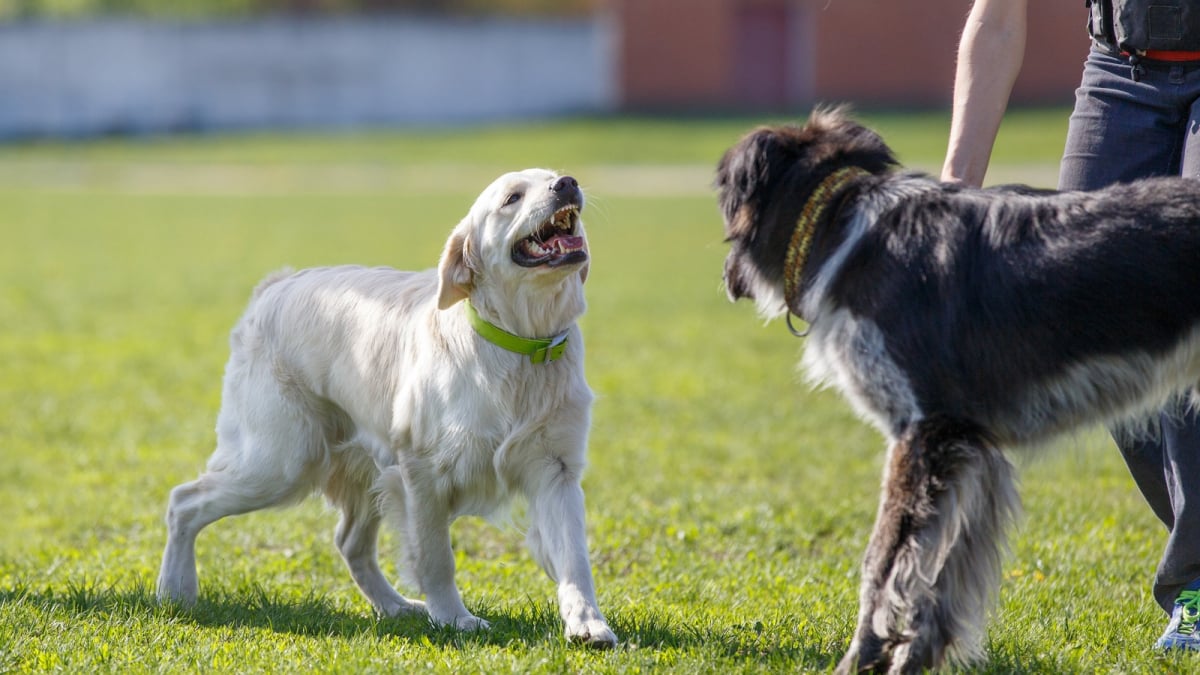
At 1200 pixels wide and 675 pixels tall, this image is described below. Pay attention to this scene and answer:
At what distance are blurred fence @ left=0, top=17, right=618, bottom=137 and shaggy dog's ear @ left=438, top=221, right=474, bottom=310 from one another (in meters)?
47.1

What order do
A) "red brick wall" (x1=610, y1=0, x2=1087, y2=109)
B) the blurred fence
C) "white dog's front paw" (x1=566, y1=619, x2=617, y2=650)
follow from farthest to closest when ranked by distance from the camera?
1. "red brick wall" (x1=610, y1=0, x2=1087, y2=109)
2. the blurred fence
3. "white dog's front paw" (x1=566, y1=619, x2=617, y2=650)

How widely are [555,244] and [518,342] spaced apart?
0.38m

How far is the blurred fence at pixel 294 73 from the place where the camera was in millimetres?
47938

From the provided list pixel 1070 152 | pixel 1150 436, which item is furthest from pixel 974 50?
pixel 1150 436

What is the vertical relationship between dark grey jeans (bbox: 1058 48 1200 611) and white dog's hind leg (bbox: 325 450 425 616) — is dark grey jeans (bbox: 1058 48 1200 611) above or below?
above

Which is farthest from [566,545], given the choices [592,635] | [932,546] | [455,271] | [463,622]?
[932,546]

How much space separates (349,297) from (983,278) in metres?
2.58

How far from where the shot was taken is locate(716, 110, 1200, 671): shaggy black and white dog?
3.88m

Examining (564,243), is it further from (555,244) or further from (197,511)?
(197,511)

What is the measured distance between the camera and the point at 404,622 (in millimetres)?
5109

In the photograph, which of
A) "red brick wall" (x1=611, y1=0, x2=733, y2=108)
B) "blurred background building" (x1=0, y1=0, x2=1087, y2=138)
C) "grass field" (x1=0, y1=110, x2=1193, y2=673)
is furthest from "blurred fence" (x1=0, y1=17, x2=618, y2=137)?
"grass field" (x1=0, y1=110, x2=1193, y2=673)

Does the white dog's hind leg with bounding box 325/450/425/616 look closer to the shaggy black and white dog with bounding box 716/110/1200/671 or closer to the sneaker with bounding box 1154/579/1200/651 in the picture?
the shaggy black and white dog with bounding box 716/110/1200/671

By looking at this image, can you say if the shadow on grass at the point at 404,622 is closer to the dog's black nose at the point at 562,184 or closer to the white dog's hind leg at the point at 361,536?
the white dog's hind leg at the point at 361,536

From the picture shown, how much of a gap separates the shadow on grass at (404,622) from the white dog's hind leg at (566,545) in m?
0.11
